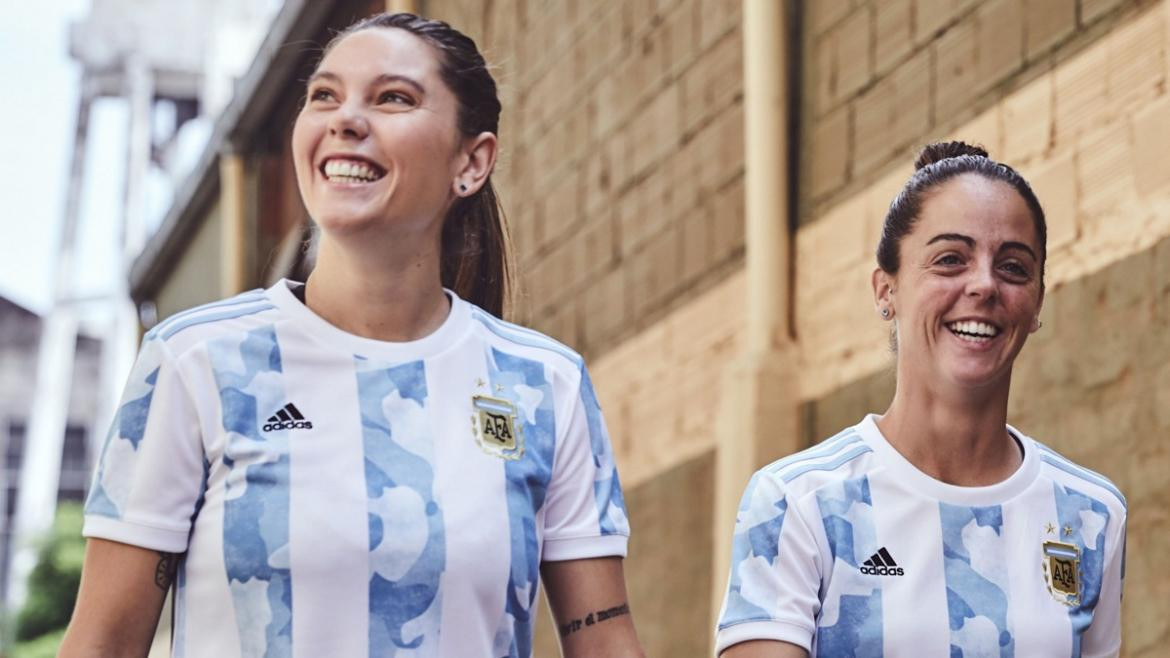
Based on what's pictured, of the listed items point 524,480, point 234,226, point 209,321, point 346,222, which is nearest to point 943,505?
point 524,480

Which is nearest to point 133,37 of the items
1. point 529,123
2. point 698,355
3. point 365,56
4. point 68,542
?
point 68,542

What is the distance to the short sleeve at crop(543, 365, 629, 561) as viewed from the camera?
308 centimetres

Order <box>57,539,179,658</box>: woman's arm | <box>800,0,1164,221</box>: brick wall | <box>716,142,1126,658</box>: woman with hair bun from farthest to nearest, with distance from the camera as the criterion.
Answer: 1. <box>800,0,1164,221</box>: brick wall
2. <box>716,142,1126,658</box>: woman with hair bun
3. <box>57,539,179,658</box>: woman's arm

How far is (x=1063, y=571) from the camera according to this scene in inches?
130

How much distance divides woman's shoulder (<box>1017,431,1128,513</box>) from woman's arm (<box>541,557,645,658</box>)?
76 cm

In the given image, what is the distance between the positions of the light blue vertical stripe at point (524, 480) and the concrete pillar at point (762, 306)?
14.3 ft

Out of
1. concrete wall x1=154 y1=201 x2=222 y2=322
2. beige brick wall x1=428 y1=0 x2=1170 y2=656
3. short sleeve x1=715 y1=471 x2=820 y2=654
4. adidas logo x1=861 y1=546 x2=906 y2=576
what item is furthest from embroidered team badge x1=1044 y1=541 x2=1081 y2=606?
concrete wall x1=154 y1=201 x2=222 y2=322

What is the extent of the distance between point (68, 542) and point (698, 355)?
88.8ft

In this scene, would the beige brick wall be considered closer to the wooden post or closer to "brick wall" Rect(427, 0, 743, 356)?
"brick wall" Rect(427, 0, 743, 356)

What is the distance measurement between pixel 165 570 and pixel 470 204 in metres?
0.78

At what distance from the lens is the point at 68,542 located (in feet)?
111

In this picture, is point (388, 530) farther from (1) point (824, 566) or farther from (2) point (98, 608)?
(1) point (824, 566)

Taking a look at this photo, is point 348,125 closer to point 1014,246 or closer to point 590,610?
point 590,610

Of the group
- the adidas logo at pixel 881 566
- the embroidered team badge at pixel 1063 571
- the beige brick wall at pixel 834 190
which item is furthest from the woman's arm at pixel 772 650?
the beige brick wall at pixel 834 190
